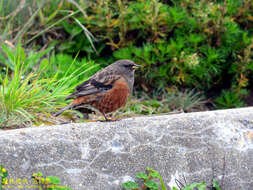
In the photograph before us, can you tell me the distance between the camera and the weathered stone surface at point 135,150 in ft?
9.69

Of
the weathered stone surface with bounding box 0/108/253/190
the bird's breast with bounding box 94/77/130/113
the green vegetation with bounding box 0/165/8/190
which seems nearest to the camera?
the green vegetation with bounding box 0/165/8/190

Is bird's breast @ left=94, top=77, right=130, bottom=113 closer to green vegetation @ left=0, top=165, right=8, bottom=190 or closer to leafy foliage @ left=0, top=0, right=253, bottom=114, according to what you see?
leafy foliage @ left=0, top=0, right=253, bottom=114

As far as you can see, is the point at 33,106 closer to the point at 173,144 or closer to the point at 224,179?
the point at 173,144

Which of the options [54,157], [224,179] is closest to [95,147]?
[54,157]

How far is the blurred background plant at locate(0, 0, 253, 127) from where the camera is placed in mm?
5328

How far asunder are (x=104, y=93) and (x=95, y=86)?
13 cm

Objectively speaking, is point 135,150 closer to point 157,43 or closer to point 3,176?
point 3,176

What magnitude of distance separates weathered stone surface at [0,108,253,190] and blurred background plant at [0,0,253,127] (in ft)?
5.39

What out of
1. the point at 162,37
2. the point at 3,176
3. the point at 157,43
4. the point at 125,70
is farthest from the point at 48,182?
the point at 162,37

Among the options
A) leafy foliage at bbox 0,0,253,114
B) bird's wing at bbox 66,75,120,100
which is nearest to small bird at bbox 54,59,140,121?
bird's wing at bbox 66,75,120,100

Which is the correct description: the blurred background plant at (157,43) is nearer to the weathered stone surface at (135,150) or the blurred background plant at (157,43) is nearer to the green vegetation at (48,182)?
the weathered stone surface at (135,150)

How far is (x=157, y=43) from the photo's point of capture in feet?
17.9

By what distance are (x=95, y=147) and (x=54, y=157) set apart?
332mm

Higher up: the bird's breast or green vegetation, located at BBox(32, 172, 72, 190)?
green vegetation, located at BBox(32, 172, 72, 190)
